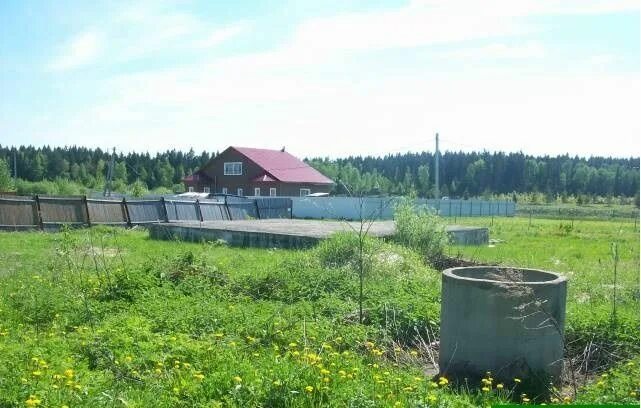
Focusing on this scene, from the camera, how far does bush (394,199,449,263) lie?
13.7m

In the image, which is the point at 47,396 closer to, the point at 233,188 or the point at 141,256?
the point at 141,256

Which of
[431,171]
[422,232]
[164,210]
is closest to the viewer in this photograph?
[422,232]

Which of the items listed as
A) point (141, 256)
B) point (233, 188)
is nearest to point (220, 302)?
point (141, 256)

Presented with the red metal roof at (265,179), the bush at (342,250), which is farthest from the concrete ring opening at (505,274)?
the red metal roof at (265,179)

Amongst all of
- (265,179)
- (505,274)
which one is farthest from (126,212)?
(265,179)

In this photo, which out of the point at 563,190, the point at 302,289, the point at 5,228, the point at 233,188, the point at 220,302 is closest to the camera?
the point at 220,302

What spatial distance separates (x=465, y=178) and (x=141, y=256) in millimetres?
103018

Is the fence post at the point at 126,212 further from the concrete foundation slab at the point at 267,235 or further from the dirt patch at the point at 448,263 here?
the dirt patch at the point at 448,263

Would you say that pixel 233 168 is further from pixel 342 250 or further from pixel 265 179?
pixel 342 250

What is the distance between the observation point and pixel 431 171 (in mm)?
113562

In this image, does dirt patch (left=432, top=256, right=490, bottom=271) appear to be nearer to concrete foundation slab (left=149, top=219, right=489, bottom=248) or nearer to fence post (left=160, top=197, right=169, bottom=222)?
concrete foundation slab (left=149, top=219, right=489, bottom=248)

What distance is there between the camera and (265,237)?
16875mm

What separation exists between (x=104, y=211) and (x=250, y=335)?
1939 cm

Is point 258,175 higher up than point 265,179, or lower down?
higher up
